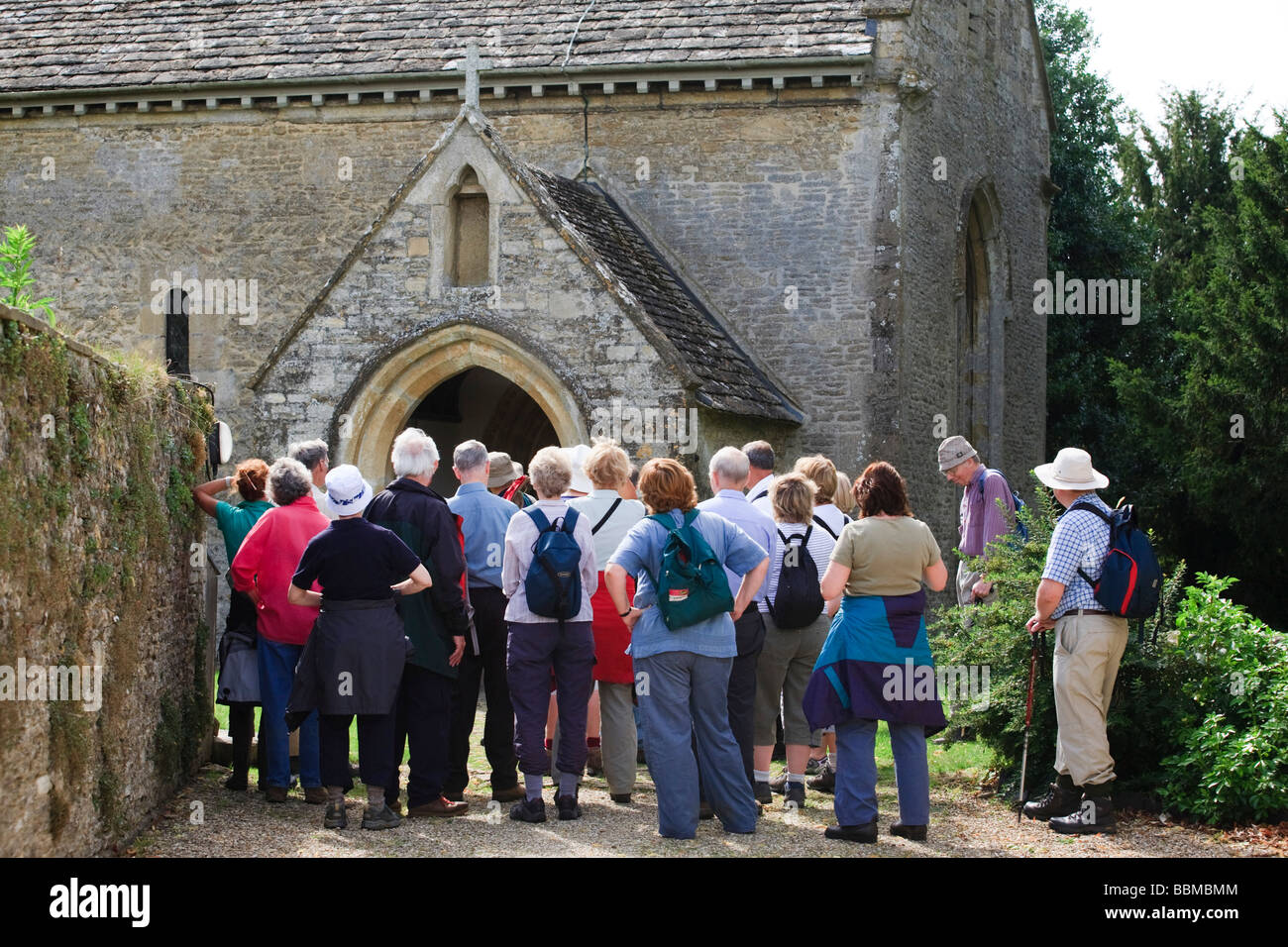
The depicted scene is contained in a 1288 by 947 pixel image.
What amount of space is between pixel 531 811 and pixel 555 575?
1.27m

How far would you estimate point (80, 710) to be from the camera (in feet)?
21.7

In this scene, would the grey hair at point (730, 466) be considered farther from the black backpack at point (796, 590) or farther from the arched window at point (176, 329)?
the arched window at point (176, 329)

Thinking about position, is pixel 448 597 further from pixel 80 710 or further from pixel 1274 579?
pixel 1274 579

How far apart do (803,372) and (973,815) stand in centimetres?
877

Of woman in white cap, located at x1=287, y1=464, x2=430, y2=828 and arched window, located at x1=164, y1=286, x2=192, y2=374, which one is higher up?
arched window, located at x1=164, y1=286, x2=192, y2=374

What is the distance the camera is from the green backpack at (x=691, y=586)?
24.5 ft

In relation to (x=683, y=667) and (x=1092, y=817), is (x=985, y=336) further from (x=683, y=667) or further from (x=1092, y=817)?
(x=683, y=667)

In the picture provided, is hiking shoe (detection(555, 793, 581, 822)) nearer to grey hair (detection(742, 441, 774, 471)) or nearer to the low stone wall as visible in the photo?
the low stone wall

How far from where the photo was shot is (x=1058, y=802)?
8.14m

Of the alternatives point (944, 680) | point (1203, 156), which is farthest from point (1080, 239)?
point (944, 680)

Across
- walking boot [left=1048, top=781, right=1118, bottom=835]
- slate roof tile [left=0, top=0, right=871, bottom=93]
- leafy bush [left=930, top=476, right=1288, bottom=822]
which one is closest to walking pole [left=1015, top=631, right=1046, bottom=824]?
leafy bush [left=930, top=476, right=1288, bottom=822]

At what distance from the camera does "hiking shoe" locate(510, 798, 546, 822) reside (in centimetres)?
792

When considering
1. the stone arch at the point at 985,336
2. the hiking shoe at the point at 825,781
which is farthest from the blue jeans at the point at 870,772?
the stone arch at the point at 985,336

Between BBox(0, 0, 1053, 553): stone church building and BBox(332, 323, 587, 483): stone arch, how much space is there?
0.10ft
